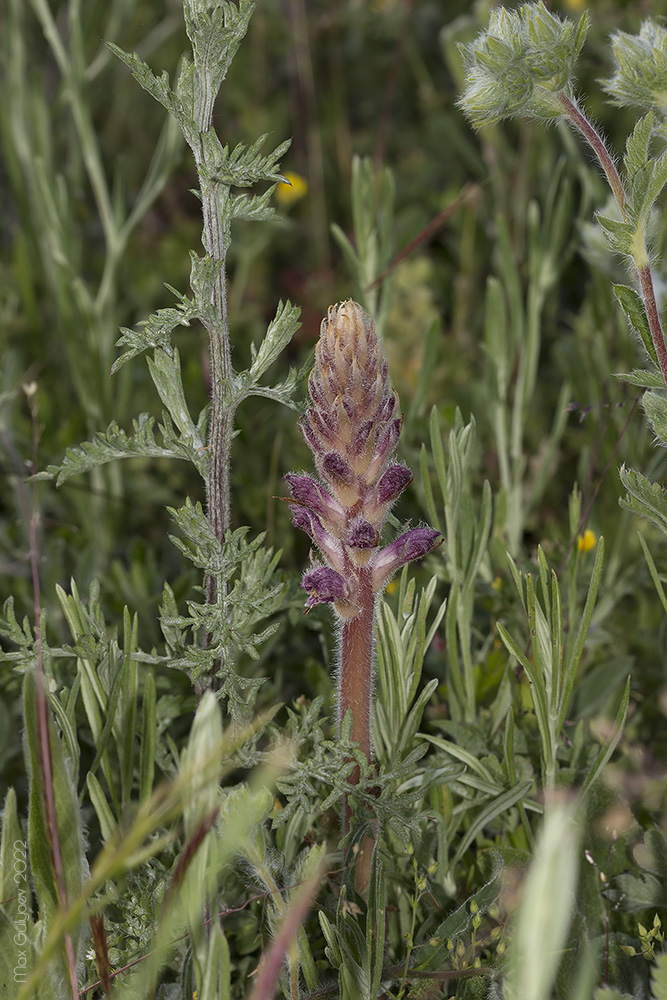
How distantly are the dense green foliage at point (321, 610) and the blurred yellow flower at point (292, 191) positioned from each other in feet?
0.49

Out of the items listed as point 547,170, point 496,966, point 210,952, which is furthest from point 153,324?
point 547,170

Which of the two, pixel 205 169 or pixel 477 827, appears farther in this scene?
pixel 477 827

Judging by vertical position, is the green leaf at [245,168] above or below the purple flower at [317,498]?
above

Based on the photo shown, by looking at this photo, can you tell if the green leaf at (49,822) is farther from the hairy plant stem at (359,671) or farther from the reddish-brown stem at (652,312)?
the reddish-brown stem at (652,312)

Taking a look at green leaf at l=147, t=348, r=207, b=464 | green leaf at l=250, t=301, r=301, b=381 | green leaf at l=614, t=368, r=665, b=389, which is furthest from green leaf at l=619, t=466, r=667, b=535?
green leaf at l=147, t=348, r=207, b=464

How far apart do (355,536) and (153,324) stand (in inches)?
17.5

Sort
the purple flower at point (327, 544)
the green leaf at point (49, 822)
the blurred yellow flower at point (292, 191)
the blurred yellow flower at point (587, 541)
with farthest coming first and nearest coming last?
the blurred yellow flower at point (292, 191) < the blurred yellow flower at point (587, 541) < the purple flower at point (327, 544) < the green leaf at point (49, 822)

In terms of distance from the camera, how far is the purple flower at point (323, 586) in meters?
1.38

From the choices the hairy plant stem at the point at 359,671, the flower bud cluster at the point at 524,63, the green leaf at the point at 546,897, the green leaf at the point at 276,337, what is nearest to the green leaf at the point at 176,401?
the green leaf at the point at 276,337

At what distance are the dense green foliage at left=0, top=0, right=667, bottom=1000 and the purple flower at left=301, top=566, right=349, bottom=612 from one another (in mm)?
132

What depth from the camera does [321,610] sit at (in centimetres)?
188

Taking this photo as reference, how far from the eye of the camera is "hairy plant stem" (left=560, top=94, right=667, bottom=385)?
58.3 inches

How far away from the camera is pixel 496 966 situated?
4.70 feet

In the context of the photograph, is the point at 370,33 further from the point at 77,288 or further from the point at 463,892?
the point at 463,892
